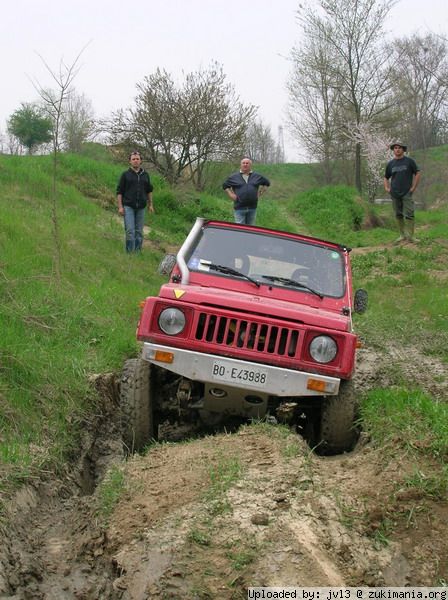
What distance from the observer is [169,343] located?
452 centimetres

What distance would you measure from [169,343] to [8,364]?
135cm

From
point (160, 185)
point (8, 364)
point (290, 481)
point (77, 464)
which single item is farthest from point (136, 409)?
point (160, 185)

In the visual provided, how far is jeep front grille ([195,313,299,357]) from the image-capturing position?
14.7 ft

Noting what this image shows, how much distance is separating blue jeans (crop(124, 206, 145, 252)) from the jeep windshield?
17.2 ft

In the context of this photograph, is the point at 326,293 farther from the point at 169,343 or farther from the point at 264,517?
the point at 264,517

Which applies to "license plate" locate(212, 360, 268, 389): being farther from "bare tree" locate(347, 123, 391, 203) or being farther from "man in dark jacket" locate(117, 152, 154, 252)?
"bare tree" locate(347, 123, 391, 203)

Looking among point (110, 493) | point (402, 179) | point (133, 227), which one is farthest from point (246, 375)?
point (402, 179)

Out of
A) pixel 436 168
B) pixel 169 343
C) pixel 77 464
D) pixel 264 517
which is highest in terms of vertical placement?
pixel 436 168

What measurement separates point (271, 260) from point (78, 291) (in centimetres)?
320

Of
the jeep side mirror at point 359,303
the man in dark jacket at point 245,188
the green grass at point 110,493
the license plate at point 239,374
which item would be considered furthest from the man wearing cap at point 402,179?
the green grass at point 110,493

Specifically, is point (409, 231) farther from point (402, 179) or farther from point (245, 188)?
point (245, 188)

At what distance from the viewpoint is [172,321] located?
4.59 m

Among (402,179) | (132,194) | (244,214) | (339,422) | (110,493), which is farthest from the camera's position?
(402,179)

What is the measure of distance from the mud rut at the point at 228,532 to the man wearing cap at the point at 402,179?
9331 mm
